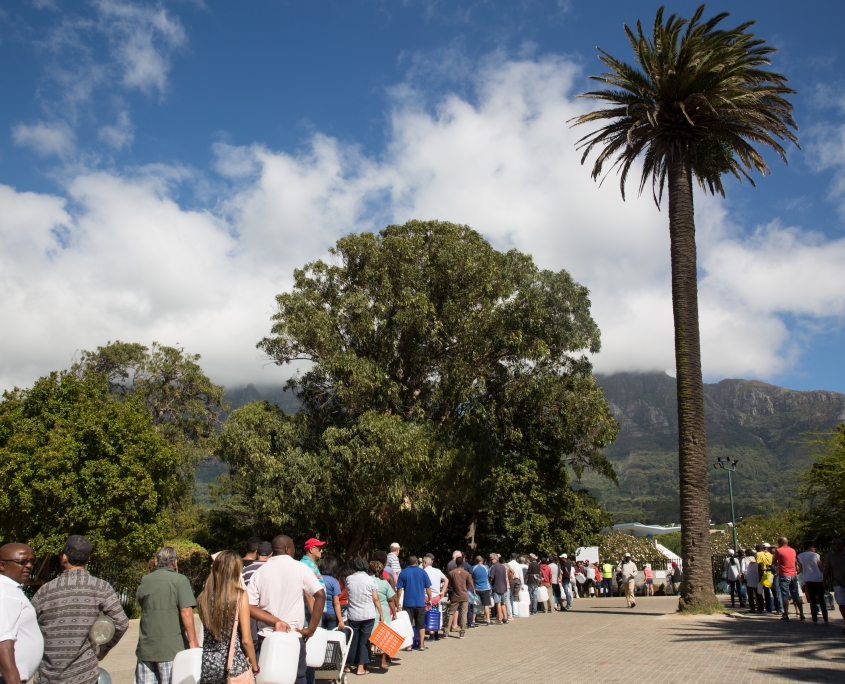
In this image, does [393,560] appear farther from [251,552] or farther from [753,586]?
[753,586]

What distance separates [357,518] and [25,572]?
19.8 meters

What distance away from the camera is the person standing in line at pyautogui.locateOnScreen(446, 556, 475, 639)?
45.8ft

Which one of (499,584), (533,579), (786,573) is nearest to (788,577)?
(786,573)

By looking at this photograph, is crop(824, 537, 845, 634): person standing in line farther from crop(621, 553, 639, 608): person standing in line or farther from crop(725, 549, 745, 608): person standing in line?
crop(621, 553, 639, 608): person standing in line

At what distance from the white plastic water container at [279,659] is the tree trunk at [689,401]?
13.1 metres

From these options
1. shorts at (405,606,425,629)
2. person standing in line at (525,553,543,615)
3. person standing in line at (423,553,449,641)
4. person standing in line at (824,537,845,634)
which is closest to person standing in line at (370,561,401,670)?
shorts at (405,606,425,629)

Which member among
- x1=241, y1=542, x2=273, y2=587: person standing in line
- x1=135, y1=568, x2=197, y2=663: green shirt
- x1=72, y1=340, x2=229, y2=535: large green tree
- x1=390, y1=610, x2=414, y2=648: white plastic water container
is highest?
x1=72, y1=340, x2=229, y2=535: large green tree

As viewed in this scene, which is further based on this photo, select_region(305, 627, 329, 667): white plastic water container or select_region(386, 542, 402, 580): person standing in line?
select_region(386, 542, 402, 580): person standing in line

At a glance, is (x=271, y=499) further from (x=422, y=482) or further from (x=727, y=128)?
(x=727, y=128)

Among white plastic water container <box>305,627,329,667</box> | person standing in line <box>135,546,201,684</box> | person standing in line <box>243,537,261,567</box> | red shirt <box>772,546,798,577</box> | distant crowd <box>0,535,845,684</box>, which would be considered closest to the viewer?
distant crowd <box>0,535,845,684</box>

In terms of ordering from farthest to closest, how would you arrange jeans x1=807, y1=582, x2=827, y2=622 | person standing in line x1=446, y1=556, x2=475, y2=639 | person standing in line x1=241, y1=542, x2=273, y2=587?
person standing in line x1=446, y1=556, x2=475, y2=639
jeans x1=807, y1=582, x2=827, y2=622
person standing in line x1=241, y1=542, x2=273, y2=587

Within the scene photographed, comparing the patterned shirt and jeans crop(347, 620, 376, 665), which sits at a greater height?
the patterned shirt

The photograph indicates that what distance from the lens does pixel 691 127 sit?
59.2 feet

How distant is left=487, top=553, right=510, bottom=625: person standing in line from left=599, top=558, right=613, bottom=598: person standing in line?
34.3 ft
